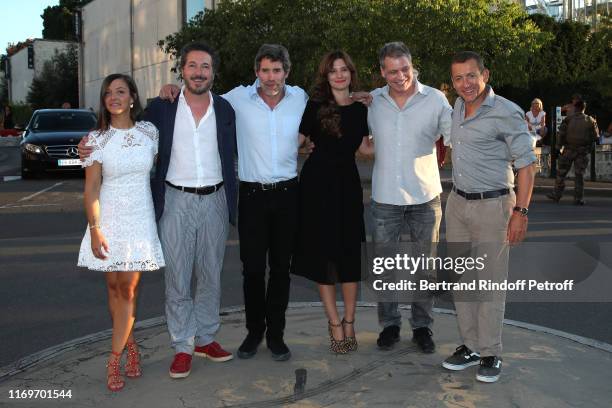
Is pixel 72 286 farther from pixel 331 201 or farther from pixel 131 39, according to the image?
pixel 131 39

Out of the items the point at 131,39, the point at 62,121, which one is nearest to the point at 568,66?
the point at 62,121

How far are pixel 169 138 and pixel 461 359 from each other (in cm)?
221

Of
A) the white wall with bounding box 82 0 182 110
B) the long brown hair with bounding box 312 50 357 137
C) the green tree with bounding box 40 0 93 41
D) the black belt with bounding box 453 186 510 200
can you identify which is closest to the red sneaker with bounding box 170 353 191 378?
the long brown hair with bounding box 312 50 357 137

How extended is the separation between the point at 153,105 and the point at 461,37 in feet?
74.4

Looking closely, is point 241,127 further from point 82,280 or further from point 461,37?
point 461,37

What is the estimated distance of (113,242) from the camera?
442 cm

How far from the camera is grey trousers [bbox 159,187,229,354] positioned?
15.5 feet

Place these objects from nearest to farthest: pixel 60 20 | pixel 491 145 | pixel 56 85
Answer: pixel 491 145, pixel 56 85, pixel 60 20

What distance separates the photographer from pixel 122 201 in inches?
174

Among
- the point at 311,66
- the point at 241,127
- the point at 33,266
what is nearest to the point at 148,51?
the point at 311,66

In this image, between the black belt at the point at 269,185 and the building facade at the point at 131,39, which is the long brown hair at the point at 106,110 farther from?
the building facade at the point at 131,39

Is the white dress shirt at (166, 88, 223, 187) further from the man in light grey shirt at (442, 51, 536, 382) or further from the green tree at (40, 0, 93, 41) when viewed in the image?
the green tree at (40, 0, 93, 41)

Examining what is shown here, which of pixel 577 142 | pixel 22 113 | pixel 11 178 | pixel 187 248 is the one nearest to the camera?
pixel 187 248

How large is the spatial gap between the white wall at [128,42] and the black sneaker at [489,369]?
4597 cm
